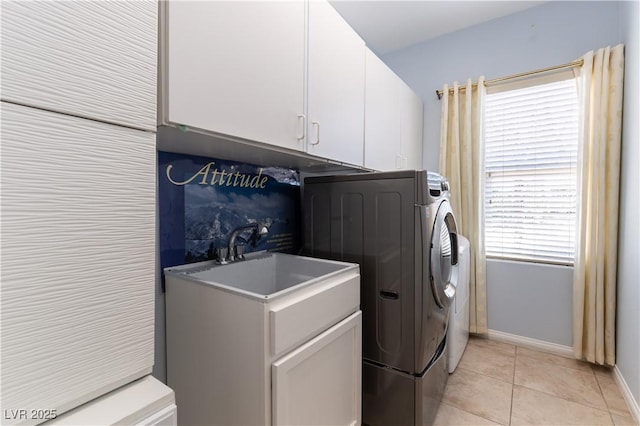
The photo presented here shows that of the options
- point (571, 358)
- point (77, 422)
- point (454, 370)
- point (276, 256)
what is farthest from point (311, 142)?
point (571, 358)

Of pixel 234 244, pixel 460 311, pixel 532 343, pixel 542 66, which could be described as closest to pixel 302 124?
pixel 234 244

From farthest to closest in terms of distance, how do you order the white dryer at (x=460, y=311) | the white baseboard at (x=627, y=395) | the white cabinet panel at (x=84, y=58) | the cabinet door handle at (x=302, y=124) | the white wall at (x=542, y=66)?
the white dryer at (x=460, y=311), the white wall at (x=542, y=66), the white baseboard at (x=627, y=395), the cabinet door handle at (x=302, y=124), the white cabinet panel at (x=84, y=58)

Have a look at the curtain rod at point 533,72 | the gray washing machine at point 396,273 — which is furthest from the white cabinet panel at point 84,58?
the curtain rod at point 533,72

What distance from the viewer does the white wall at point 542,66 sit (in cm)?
184

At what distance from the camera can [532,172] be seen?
Answer: 8.00 ft

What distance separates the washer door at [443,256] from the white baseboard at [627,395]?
1128mm

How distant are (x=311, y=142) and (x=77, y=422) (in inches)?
46.2

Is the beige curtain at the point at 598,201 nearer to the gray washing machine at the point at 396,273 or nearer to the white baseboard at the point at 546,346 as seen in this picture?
the white baseboard at the point at 546,346

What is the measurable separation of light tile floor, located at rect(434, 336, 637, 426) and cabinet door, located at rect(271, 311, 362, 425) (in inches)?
28.3

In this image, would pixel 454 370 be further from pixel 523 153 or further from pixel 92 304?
pixel 92 304

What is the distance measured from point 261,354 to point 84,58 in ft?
2.84

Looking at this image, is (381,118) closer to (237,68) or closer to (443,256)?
(443,256)

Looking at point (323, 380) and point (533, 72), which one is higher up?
point (533, 72)

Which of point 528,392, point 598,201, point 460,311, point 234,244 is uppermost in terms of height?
point 598,201
